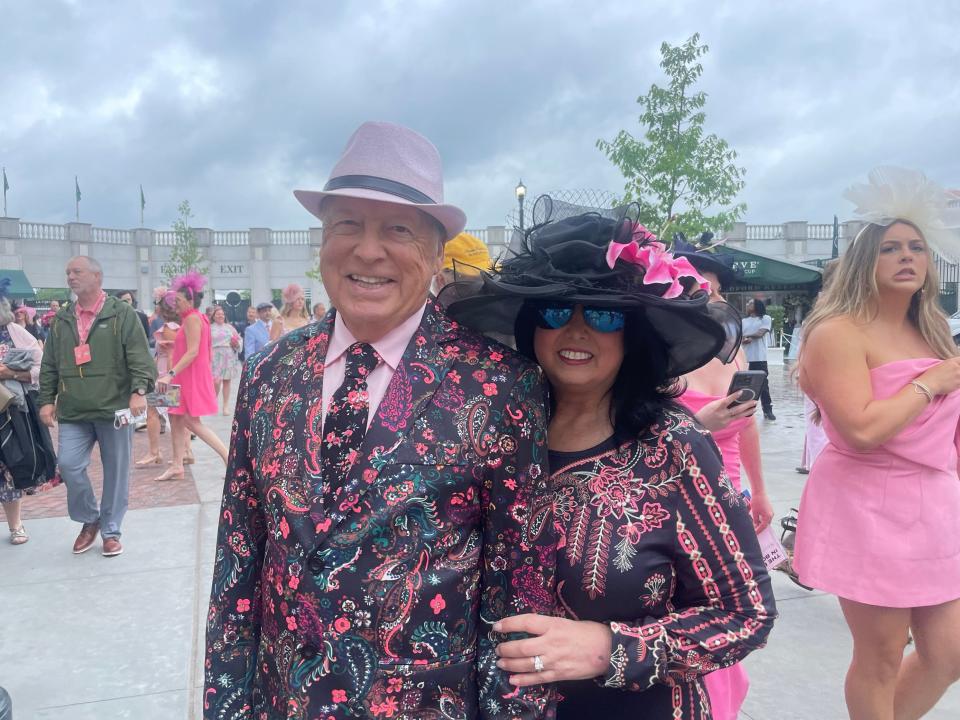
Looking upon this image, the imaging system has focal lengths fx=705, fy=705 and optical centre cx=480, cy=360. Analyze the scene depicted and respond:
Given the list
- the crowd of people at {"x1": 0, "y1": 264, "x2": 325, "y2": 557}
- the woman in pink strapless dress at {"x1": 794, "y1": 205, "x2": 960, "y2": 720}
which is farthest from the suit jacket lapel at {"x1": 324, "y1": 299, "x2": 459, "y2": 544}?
the crowd of people at {"x1": 0, "y1": 264, "x2": 325, "y2": 557}

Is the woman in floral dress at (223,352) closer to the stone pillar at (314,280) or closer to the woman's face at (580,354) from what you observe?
the woman's face at (580,354)

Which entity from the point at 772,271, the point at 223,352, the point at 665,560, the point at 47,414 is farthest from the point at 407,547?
the point at 772,271

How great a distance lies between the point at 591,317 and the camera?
149 centimetres

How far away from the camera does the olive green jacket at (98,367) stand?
460cm

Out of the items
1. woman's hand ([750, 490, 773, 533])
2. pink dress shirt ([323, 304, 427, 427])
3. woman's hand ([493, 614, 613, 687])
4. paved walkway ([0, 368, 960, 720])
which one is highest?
pink dress shirt ([323, 304, 427, 427])

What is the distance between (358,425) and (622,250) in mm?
637

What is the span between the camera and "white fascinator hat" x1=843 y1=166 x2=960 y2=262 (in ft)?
8.08

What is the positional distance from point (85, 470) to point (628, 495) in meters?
4.29

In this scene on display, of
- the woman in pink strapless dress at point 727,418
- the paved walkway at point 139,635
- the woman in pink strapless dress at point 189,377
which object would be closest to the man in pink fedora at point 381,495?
the woman in pink strapless dress at point 727,418

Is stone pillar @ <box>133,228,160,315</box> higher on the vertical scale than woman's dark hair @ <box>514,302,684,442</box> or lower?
higher

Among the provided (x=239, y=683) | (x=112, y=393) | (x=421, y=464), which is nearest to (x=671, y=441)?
(x=421, y=464)

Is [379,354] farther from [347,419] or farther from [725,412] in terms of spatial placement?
[725,412]

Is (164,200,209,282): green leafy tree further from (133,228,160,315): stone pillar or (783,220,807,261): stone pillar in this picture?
(783,220,807,261): stone pillar

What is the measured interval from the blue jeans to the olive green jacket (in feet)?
0.36
